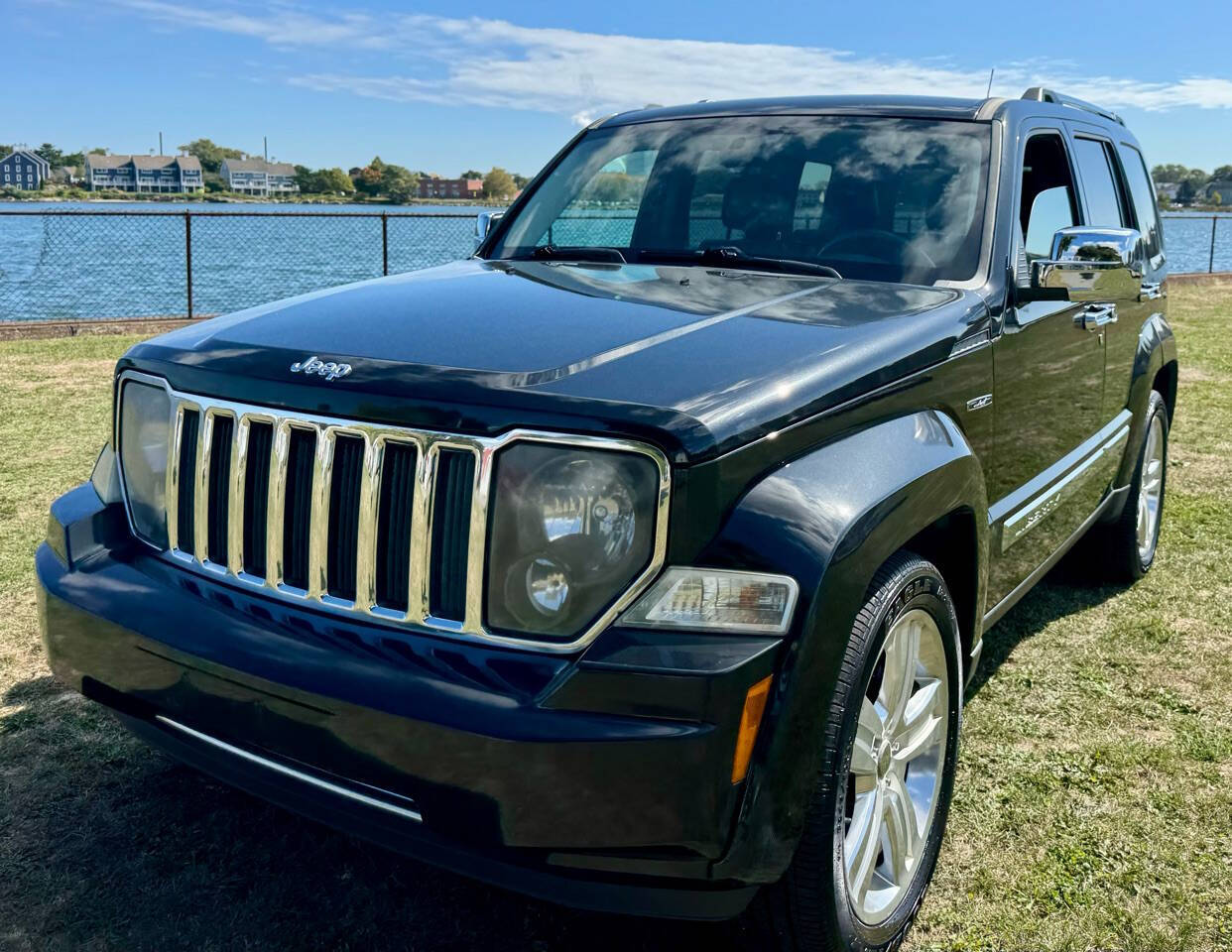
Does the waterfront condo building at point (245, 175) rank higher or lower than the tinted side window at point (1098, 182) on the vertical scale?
higher

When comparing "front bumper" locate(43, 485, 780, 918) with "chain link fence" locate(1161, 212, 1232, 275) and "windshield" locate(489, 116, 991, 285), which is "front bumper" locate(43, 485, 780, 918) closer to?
"windshield" locate(489, 116, 991, 285)

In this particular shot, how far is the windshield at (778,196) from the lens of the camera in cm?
332

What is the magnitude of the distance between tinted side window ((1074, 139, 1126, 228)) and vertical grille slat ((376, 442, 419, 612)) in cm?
312

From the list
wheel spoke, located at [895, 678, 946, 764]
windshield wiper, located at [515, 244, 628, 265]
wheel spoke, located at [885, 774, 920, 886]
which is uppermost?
windshield wiper, located at [515, 244, 628, 265]

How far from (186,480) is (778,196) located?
6.66ft

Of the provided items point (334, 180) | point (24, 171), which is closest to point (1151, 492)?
point (334, 180)

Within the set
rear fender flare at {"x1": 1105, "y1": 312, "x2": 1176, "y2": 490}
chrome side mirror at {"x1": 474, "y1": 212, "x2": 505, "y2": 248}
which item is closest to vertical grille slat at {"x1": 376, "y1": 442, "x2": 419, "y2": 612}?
chrome side mirror at {"x1": 474, "y1": 212, "x2": 505, "y2": 248}

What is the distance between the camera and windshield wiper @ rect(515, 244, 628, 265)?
11.8 ft

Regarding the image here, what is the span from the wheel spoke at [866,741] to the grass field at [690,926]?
0.49m

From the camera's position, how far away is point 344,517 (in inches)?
87.0

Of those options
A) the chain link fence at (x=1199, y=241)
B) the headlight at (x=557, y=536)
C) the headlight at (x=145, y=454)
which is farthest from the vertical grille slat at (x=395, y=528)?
the chain link fence at (x=1199, y=241)

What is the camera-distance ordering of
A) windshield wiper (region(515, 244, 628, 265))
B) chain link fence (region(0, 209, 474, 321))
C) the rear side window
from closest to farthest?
windshield wiper (region(515, 244, 628, 265))
the rear side window
chain link fence (region(0, 209, 474, 321))

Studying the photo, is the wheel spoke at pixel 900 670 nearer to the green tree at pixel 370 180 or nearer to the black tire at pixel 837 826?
the black tire at pixel 837 826

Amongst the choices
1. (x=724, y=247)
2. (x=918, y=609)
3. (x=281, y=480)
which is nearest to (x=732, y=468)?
(x=918, y=609)
